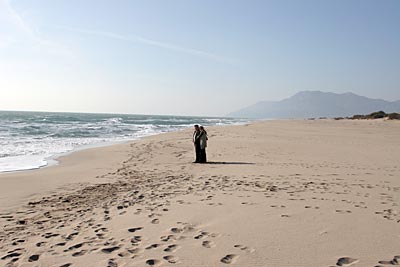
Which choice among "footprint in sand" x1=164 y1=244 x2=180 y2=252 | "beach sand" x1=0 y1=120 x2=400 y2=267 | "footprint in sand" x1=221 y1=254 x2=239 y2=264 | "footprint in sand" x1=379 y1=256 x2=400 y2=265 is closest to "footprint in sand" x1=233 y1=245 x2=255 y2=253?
Result: "beach sand" x1=0 y1=120 x2=400 y2=267

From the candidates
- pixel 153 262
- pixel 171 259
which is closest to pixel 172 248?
pixel 171 259

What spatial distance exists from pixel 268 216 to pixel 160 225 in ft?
5.51

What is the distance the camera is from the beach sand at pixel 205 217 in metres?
A: 4.05

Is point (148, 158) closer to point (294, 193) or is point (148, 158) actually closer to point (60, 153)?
point (60, 153)

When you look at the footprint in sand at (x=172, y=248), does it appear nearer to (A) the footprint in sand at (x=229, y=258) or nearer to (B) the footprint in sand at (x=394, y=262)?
(A) the footprint in sand at (x=229, y=258)

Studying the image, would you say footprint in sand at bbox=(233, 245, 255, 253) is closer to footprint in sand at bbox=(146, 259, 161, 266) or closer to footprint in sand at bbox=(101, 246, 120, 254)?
footprint in sand at bbox=(146, 259, 161, 266)

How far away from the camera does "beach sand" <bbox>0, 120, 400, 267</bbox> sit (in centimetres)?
405

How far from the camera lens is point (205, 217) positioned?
550 cm

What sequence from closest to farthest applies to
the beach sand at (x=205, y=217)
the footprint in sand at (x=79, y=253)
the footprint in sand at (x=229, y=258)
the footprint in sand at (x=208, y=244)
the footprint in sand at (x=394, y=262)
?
the footprint in sand at (x=394, y=262) < the footprint in sand at (x=229, y=258) < the beach sand at (x=205, y=217) < the footprint in sand at (x=79, y=253) < the footprint in sand at (x=208, y=244)

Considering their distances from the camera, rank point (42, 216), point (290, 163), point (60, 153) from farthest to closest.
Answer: point (60, 153) → point (290, 163) → point (42, 216)

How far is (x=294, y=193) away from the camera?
7.06 m

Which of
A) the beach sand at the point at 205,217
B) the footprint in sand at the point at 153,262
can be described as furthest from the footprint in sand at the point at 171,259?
the footprint in sand at the point at 153,262

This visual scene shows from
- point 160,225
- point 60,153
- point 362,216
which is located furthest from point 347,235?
point 60,153

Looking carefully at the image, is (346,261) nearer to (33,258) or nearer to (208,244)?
(208,244)
